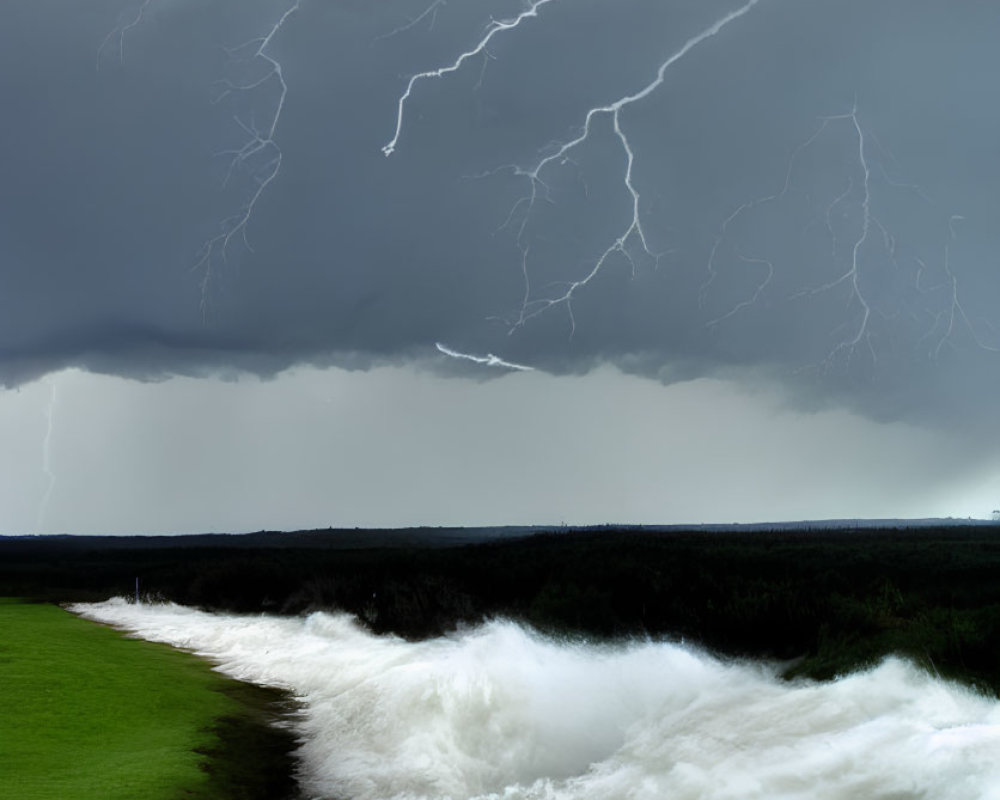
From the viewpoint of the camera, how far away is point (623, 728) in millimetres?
13953

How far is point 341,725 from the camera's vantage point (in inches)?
590

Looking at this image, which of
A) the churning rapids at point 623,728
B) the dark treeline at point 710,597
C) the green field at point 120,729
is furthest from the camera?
the dark treeline at point 710,597

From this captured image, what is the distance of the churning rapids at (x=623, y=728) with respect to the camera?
9219mm

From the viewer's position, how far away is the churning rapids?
922cm

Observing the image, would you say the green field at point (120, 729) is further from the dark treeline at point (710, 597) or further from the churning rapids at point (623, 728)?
the dark treeline at point (710, 597)

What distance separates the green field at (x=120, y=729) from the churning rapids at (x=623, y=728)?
1193mm

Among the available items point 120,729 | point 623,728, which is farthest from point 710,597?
point 120,729

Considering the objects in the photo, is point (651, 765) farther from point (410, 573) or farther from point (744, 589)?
point (410, 573)

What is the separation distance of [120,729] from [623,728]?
782 cm

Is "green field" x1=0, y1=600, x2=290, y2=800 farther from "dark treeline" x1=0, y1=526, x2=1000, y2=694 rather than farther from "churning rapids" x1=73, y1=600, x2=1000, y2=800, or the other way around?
"dark treeline" x1=0, y1=526, x2=1000, y2=694

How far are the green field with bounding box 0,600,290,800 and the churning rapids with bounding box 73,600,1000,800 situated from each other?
3.91 ft

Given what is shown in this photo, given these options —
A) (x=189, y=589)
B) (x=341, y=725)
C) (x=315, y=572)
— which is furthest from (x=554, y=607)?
(x=189, y=589)

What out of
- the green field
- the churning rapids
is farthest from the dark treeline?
the green field

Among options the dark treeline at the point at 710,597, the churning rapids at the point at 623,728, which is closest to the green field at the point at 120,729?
the churning rapids at the point at 623,728
